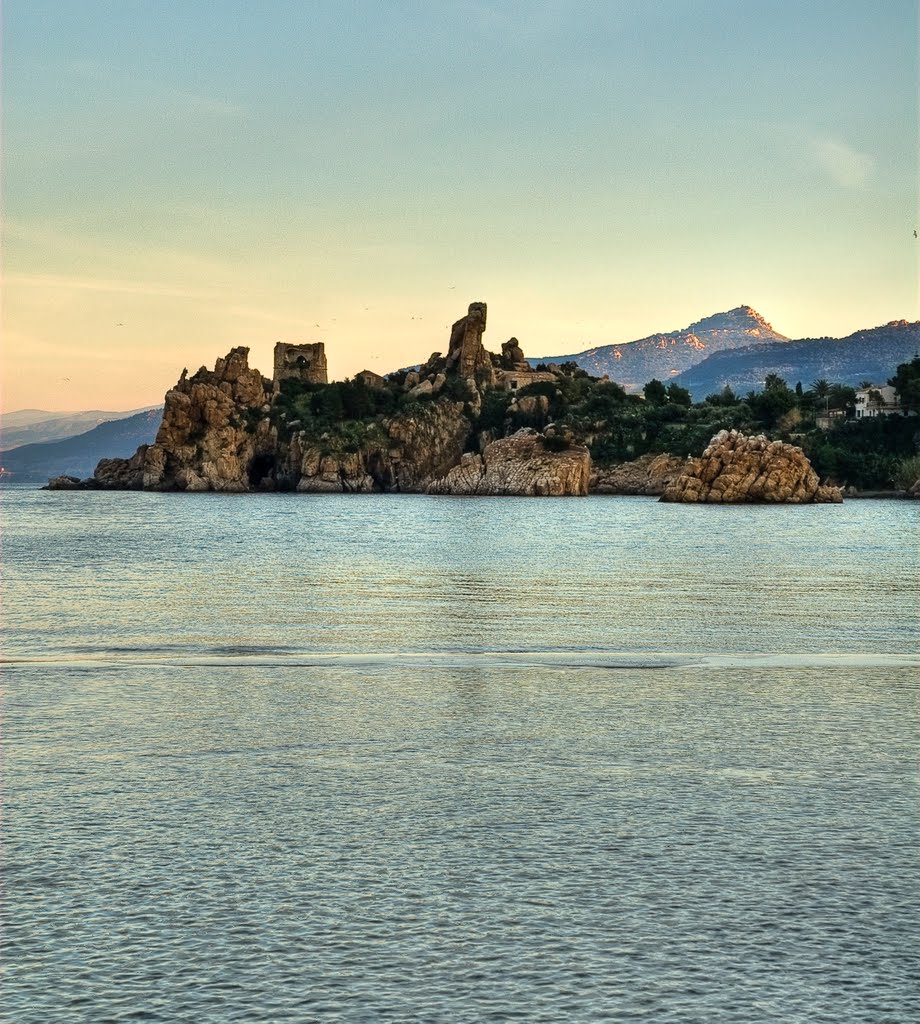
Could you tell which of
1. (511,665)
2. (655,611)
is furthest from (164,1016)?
(655,611)

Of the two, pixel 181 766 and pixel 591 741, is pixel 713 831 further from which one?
pixel 181 766

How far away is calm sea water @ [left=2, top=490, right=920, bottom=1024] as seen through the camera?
6.12 m

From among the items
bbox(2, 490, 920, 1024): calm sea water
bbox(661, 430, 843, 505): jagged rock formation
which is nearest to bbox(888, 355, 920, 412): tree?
bbox(661, 430, 843, 505): jagged rock formation

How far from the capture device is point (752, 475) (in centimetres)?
15000

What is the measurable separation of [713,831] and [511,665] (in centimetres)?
945

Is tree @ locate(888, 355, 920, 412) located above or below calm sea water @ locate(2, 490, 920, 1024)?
above

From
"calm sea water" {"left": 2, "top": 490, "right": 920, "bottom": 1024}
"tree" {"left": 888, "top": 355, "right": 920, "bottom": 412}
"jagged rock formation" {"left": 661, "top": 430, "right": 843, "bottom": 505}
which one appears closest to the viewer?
"calm sea water" {"left": 2, "top": 490, "right": 920, "bottom": 1024}

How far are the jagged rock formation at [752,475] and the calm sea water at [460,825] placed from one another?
130061 millimetres

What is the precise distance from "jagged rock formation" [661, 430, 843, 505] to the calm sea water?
13006 centimetres

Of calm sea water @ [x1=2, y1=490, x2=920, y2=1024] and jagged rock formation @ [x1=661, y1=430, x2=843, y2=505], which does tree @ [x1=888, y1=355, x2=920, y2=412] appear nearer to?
jagged rock formation @ [x1=661, y1=430, x2=843, y2=505]

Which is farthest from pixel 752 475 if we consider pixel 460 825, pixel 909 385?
pixel 460 825

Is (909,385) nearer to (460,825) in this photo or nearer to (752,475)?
(752,475)

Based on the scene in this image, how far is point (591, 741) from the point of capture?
1207 cm

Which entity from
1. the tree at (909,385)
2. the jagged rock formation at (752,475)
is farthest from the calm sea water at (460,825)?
the tree at (909,385)
